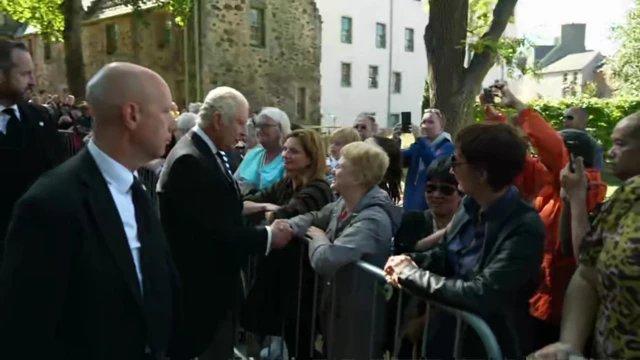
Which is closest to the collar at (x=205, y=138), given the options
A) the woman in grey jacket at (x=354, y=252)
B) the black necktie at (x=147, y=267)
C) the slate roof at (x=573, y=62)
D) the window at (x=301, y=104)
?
the woman in grey jacket at (x=354, y=252)

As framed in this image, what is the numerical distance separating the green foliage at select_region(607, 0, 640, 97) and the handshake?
1206 inches

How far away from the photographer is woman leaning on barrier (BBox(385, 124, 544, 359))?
7.45 feet

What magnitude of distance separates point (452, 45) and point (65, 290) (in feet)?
24.2

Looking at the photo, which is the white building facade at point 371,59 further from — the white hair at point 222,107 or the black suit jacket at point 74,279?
the black suit jacket at point 74,279

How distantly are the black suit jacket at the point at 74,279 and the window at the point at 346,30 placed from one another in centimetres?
3528

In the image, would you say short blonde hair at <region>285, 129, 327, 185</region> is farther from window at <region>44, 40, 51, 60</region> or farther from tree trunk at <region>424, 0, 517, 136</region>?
window at <region>44, 40, 51, 60</region>

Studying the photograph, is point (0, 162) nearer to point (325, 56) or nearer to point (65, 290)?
point (65, 290)

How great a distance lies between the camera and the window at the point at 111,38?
95.2 feet

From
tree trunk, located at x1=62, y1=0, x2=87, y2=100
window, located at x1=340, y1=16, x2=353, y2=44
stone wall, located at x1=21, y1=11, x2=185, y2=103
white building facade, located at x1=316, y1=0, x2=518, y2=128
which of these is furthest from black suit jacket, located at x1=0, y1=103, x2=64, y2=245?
window, located at x1=340, y1=16, x2=353, y2=44

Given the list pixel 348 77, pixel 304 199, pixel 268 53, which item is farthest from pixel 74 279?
pixel 348 77

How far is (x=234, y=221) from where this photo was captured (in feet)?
10.2

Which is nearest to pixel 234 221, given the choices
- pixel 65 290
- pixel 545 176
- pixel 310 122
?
pixel 65 290

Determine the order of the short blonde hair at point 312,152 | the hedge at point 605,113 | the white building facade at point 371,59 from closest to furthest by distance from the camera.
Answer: the short blonde hair at point 312,152 → the hedge at point 605,113 → the white building facade at point 371,59

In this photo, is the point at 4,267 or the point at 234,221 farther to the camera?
the point at 234,221
